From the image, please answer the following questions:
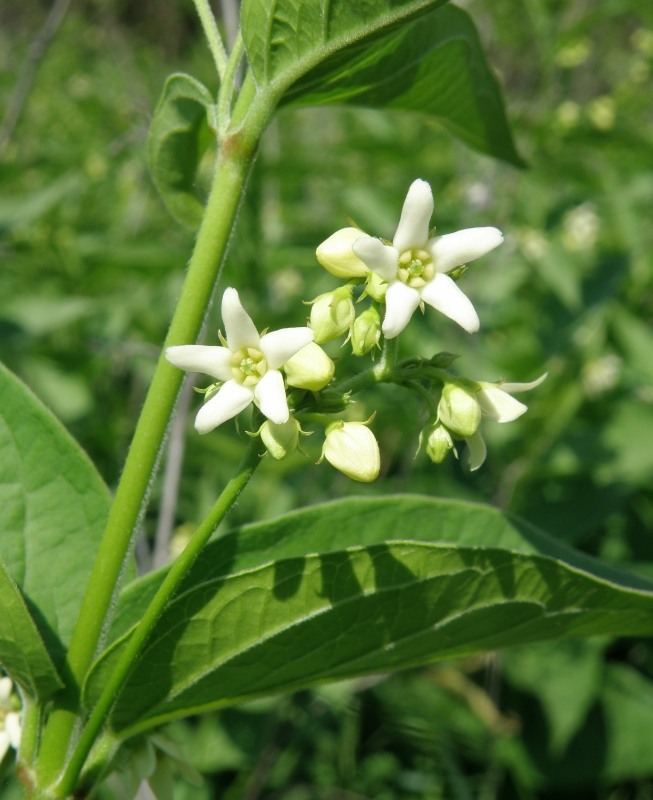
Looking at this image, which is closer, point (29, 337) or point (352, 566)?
point (352, 566)

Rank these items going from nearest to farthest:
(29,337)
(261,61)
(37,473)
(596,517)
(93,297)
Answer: (261,61)
(37,473)
(29,337)
(596,517)
(93,297)

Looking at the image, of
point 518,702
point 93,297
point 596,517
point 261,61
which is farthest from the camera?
point 93,297

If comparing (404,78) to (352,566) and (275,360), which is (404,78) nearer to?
(275,360)

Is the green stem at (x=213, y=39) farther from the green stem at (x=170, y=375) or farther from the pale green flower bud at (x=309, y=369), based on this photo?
the pale green flower bud at (x=309, y=369)

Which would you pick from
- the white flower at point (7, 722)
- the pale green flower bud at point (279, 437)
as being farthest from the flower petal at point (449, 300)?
the white flower at point (7, 722)

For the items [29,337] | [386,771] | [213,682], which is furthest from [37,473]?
[386,771]

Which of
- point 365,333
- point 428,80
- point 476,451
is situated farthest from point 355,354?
point 428,80

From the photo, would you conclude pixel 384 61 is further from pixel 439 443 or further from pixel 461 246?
pixel 439 443

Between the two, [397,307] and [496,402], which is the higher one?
[397,307]
